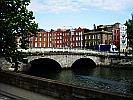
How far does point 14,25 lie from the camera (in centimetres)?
2106

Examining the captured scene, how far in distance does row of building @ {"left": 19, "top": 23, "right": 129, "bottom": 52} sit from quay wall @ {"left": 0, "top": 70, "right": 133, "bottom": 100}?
3354 inches

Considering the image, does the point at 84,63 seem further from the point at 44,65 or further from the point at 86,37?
the point at 86,37

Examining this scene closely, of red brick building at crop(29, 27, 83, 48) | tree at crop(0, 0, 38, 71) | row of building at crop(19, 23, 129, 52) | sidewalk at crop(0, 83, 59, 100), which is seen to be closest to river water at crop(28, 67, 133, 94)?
tree at crop(0, 0, 38, 71)

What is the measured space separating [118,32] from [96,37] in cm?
965

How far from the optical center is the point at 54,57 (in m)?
58.9

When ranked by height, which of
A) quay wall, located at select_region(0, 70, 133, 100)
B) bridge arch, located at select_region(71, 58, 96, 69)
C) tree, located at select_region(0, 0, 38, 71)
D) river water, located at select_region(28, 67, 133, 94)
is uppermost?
tree, located at select_region(0, 0, 38, 71)

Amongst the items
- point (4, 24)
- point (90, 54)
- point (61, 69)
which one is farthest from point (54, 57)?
point (4, 24)

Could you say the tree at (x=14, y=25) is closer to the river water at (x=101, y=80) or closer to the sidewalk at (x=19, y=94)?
the sidewalk at (x=19, y=94)

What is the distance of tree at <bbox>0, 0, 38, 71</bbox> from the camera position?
69.6 feet

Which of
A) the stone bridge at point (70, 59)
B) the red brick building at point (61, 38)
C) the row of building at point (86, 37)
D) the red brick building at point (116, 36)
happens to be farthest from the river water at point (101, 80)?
the red brick building at point (61, 38)

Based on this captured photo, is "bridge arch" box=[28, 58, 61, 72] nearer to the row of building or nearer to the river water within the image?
the river water

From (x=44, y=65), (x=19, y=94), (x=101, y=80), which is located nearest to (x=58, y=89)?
(x=19, y=94)

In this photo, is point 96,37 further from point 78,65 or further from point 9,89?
point 9,89

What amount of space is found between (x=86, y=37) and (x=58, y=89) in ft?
344
